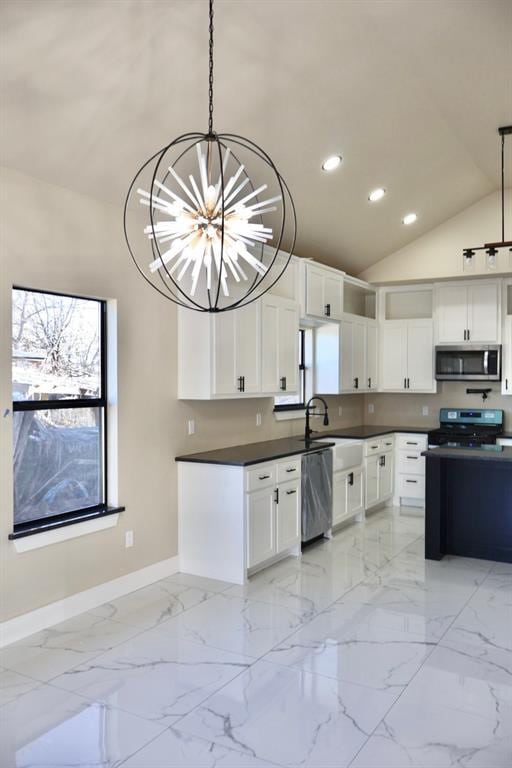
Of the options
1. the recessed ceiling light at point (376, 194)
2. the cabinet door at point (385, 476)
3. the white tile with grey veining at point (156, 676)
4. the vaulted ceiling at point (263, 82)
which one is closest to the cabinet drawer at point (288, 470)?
the white tile with grey veining at point (156, 676)

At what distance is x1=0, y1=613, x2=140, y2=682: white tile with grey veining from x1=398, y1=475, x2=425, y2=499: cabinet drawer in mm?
4187

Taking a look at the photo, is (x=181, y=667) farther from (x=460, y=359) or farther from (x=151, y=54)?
(x=460, y=359)

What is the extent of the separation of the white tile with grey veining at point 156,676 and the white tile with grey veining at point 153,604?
276mm

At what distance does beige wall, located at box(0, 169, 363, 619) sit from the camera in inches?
129

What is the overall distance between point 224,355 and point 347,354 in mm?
2393

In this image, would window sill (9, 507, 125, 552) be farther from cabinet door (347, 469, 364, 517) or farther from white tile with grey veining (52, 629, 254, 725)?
cabinet door (347, 469, 364, 517)

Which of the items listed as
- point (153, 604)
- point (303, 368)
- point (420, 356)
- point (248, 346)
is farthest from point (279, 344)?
point (420, 356)

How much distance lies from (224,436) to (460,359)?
3.30 meters

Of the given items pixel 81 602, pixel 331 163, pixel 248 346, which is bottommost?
pixel 81 602

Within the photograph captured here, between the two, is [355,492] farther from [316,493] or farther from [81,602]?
[81,602]

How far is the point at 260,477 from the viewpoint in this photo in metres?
4.39

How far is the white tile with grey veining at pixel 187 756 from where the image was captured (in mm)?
2252

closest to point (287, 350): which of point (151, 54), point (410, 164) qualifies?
point (410, 164)

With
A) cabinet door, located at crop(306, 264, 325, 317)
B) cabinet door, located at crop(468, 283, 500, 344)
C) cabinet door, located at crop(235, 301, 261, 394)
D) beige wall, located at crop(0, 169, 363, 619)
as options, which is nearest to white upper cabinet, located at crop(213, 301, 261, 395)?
cabinet door, located at crop(235, 301, 261, 394)
